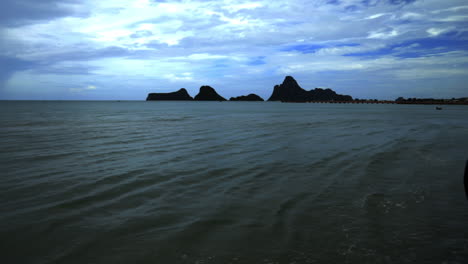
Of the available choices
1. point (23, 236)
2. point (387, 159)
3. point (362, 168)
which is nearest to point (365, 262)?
point (23, 236)

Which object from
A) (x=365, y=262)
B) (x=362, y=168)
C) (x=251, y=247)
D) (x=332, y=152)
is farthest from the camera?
(x=332, y=152)

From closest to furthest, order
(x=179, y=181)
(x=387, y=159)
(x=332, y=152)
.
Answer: (x=179, y=181), (x=387, y=159), (x=332, y=152)

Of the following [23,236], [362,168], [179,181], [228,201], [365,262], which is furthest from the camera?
[362,168]

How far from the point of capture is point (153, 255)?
4.50 m

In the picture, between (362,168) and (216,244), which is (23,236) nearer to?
(216,244)

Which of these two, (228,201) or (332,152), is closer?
(228,201)

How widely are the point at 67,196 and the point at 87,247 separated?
10.5ft

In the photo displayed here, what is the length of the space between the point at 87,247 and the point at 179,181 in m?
4.17

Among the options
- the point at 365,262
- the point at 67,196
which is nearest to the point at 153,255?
the point at 365,262

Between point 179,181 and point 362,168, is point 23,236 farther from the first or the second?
point 362,168

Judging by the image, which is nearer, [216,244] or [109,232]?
[216,244]

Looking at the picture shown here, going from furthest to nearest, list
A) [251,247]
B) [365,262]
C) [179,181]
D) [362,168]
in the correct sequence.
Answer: [362,168], [179,181], [251,247], [365,262]

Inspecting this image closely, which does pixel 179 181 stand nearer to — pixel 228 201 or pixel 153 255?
pixel 228 201

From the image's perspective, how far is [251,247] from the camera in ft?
15.5
